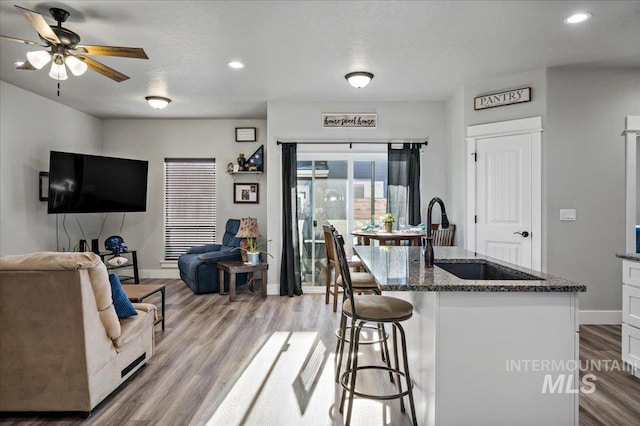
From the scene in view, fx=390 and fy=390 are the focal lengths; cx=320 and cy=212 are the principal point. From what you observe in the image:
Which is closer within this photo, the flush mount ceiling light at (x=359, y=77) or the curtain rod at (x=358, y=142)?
the flush mount ceiling light at (x=359, y=77)

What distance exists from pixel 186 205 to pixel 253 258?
212 centimetres

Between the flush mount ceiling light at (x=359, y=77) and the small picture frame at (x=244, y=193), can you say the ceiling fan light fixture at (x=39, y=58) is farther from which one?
the small picture frame at (x=244, y=193)

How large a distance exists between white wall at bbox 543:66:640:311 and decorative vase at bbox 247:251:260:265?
3.44m

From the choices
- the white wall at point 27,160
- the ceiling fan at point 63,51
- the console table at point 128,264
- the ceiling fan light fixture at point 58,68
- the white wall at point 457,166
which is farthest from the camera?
the console table at point 128,264

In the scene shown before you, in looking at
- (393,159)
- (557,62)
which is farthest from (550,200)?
(393,159)

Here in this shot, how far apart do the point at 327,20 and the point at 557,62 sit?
2537 mm

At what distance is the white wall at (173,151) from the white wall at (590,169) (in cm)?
421

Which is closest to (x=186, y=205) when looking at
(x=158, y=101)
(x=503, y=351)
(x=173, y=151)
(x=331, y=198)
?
(x=173, y=151)

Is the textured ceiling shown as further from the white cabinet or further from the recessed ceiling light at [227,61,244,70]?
the white cabinet

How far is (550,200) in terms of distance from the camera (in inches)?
163

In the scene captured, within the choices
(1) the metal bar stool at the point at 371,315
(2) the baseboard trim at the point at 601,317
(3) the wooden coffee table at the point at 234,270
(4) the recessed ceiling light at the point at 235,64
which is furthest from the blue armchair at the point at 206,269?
(2) the baseboard trim at the point at 601,317

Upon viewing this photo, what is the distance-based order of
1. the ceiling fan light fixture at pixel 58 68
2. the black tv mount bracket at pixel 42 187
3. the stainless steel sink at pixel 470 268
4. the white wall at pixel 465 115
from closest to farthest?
the stainless steel sink at pixel 470 268
the ceiling fan light fixture at pixel 58 68
the white wall at pixel 465 115
the black tv mount bracket at pixel 42 187

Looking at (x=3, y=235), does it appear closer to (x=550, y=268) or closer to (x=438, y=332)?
(x=438, y=332)

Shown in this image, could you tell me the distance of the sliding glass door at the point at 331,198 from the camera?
5.65m
